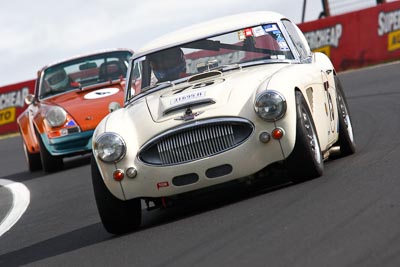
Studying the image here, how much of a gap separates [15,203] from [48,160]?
9.39ft

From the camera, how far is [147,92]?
853cm

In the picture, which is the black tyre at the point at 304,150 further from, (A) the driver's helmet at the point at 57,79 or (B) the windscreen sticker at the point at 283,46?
(A) the driver's helmet at the point at 57,79

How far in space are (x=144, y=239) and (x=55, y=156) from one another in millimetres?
7311

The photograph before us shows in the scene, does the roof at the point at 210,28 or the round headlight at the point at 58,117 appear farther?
the round headlight at the point at 58,117

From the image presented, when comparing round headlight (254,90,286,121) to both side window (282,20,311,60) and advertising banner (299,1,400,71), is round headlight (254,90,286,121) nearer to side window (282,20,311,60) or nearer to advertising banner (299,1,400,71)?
side window (282,20,311,60)

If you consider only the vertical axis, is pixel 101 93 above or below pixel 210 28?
below

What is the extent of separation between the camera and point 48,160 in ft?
46.3

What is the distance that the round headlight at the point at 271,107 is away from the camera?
23.8ft

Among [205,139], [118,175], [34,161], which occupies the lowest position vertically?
[34,161]

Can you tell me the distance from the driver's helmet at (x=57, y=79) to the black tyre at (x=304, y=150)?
7641 millimetres

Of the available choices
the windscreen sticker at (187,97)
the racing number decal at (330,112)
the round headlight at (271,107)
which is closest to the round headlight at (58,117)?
the racing number decal at (330,112)

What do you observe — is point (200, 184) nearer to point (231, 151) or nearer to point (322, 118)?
point (231, 151)

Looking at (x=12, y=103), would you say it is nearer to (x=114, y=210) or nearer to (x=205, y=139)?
(x=114, y=210)

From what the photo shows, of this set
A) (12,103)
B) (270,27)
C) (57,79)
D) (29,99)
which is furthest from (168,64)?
(12,103)
